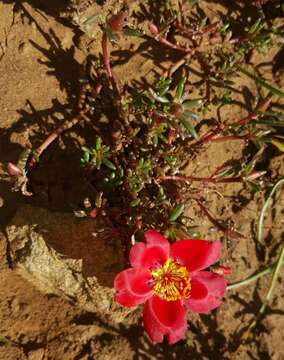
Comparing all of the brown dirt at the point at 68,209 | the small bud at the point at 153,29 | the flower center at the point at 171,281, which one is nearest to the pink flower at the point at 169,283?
the flower center at the point at 171,281

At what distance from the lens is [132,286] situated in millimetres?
1971

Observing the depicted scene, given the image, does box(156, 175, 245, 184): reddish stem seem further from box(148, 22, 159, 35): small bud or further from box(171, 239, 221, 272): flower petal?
box(148, 22, 159, 35): small bud

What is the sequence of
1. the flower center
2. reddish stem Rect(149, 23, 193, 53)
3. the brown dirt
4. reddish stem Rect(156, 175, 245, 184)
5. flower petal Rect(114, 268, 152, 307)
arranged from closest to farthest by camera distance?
1. flower petal Rect(114, 268, 152, 307)
2. the flower center
3. the brown dirt
4. reddish stem Rect(156, 175, 245, 184)
5. reddish stem Rect(149, 23, 193, 53)

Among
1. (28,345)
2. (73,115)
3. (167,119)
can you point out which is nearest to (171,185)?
(167,119)

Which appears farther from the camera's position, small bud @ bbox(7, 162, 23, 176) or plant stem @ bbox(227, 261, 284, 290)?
plant stem @ bbox(227, 261, 284, 290)

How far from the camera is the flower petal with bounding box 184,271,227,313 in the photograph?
2.02 metres

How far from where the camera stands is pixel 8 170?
86.2 inches

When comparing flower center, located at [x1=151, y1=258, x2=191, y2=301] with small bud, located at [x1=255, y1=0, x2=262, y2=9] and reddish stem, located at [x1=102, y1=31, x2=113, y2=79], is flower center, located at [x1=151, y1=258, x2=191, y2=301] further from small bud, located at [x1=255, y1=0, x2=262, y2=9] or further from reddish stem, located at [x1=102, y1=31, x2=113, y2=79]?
small bud, located at [x1=255, y1=0, x2=262, y2=9]

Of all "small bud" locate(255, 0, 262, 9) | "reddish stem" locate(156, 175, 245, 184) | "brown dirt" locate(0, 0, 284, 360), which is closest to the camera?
"brown dirt" locate(0, 0, 284, 360)

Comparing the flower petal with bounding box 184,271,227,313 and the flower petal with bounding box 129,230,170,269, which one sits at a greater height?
the flower petal with bounding box 129,230,170,269

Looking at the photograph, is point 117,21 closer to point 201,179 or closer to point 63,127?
point 63,127

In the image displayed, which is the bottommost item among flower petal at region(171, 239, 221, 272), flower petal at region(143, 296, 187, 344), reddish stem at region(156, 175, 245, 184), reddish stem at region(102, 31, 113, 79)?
flower petal at region(143, 296, 187, 344)

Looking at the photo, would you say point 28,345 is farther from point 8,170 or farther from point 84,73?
point 84,73

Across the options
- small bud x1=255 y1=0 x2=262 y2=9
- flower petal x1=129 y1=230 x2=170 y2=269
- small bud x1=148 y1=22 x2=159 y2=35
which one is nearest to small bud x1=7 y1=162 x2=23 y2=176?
flower petal x1=129 y1=230 x2=170 y2=269
